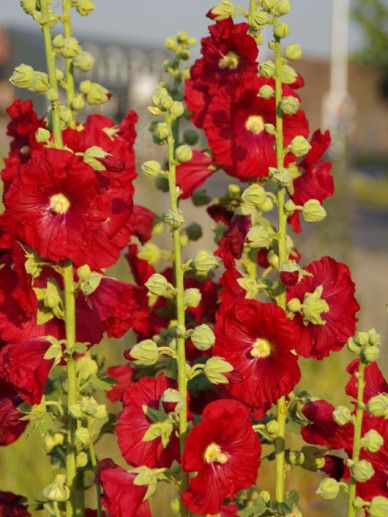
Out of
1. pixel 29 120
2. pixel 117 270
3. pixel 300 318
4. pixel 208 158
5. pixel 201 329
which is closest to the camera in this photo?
pixel 201 329

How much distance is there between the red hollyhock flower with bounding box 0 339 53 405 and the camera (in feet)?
4.54

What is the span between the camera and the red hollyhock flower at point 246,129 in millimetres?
1557

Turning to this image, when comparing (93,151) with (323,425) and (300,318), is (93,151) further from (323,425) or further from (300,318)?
(323,425)

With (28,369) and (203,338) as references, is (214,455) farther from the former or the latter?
(28,369)

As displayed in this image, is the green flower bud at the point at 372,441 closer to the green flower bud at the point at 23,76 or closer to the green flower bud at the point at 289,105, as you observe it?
the green flower bud at the point at 289,105

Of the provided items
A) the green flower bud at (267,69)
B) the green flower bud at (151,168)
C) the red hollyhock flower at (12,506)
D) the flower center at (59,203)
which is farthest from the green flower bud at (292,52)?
the red hollyhock flower at (12,506)

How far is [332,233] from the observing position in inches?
210

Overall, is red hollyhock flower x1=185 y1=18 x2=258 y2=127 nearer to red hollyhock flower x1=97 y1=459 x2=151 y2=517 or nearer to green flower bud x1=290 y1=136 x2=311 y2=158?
green flower bud x1=290 y1=136 x2=311 y2=158

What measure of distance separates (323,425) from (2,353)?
450 millimetres

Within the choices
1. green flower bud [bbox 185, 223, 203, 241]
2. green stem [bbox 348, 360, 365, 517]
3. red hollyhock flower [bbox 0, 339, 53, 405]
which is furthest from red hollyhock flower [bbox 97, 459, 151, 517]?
green flower bud [bbox 185, 223, 203, 241]

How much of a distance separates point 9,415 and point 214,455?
32cm

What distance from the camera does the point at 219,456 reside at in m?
1.32

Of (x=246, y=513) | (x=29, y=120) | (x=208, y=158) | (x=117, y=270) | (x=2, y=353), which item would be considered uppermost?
(x=29, y=120)

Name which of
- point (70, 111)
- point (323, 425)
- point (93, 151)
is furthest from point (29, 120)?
point (323, 425)
